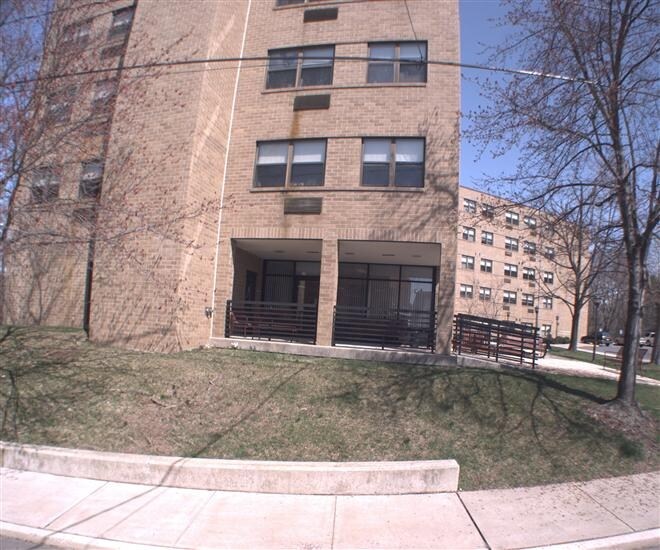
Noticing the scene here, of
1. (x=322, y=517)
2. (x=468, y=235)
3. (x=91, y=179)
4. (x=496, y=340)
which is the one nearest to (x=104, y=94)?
(x=91, y=179)

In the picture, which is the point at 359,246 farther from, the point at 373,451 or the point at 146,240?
the point at 373,451

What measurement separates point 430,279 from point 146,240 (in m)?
9.08

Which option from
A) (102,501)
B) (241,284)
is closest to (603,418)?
(102,501)

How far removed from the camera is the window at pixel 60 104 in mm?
7832

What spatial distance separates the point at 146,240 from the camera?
1087 cm

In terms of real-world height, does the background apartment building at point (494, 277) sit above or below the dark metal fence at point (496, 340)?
above

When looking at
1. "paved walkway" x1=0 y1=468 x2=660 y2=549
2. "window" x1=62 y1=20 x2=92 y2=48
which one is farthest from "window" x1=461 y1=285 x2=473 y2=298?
"window" x1=62 y1=20 x2=92 y2=48

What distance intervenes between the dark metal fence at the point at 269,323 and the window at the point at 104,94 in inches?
225

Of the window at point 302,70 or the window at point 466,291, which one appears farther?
the window at point 466,291

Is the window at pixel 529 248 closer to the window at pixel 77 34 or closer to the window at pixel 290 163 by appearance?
the window at pixel 290 163

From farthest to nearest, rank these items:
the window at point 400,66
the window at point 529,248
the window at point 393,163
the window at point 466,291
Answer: the window at point 466,291 < the window at point 400,66 < the window at point 393,163 < the window at point 529,248

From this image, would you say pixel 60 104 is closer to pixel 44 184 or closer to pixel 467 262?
pixel 44 184

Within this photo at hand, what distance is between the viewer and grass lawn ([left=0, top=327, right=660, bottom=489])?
622 centimetres

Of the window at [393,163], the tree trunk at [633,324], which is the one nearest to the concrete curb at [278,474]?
the tree trunk at [633,324]
